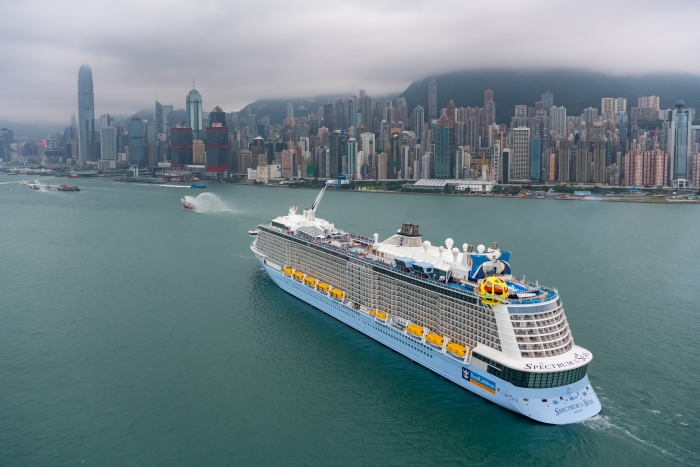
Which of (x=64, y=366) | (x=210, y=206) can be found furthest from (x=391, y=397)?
(x=210, y=206)

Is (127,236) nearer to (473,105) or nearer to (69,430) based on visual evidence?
(69,430)

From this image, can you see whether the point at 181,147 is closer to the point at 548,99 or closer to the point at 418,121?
the point at 418,121

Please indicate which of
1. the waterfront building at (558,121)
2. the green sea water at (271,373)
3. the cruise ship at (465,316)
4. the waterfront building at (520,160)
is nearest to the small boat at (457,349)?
the cruise ship at (465,316)

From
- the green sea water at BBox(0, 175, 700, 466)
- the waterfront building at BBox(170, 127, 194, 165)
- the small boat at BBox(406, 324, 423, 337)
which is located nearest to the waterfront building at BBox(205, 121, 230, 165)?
the waterfront building at BBox(170, 127, 194, 165)

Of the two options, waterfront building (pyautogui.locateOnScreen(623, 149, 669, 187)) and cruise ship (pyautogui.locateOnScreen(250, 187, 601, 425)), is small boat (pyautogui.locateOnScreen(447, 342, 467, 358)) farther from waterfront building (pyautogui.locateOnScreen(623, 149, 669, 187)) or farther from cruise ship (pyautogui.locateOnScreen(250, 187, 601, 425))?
waterfront building (pyautogui.locateOnScreen(623, 149, 669, 187))

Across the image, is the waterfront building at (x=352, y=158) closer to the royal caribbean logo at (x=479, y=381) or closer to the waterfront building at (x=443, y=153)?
the waterfront building at (x=443, y=153)

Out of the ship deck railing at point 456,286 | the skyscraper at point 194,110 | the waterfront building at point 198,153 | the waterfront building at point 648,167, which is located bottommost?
the ship deck railing at point 456,286

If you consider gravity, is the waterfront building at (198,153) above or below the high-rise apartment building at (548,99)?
below
